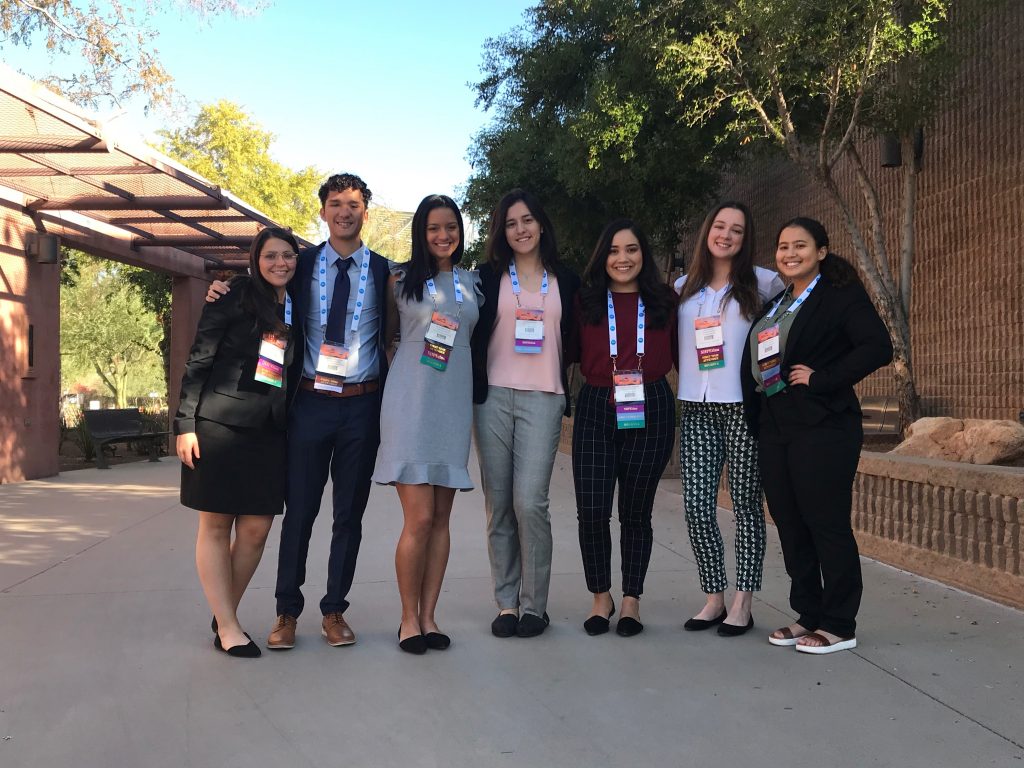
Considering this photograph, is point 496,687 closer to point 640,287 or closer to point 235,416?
point 235,416

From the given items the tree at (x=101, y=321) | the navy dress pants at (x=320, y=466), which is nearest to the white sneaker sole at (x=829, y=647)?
the navy dress pants at (x=320, y=466)

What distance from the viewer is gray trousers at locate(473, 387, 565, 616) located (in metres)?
4.39

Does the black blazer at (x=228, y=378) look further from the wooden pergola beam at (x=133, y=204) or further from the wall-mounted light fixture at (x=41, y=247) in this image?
the wall-mounted light fixture at (x=41, y=247)

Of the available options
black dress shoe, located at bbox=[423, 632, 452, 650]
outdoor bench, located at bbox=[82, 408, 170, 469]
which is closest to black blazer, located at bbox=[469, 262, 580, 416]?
black dress shoe, located at bbox=[423, 632, 452, 650]

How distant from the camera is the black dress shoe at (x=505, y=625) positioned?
4.45m

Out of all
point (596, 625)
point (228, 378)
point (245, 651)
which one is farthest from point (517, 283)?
point (245, 651)

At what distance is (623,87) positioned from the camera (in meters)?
13.5

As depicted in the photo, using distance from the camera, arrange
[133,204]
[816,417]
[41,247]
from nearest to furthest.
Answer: [816,417] < [133,204] < [41,247]

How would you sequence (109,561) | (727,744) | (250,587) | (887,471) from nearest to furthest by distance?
(727,744) → (250,587) → (887,471) → (109,561)

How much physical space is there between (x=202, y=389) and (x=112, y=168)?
24.8 feet

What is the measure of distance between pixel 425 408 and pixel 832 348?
1.72 m

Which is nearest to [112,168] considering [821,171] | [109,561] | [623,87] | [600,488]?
[109,561]

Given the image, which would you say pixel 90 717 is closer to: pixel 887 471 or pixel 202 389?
pixel 202 389

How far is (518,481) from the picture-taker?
174 inches
